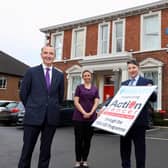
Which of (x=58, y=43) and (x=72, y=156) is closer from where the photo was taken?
(x=72, y=156)

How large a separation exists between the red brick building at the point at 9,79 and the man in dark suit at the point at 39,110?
114ft

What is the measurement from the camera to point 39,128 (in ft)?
13.5

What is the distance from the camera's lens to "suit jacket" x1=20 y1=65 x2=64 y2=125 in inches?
160

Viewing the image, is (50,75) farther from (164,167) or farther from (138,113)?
(164,167)

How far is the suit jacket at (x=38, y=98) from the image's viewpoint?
405 cm

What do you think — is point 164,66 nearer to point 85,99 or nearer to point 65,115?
point 65,115

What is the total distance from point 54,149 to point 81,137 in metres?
2.39

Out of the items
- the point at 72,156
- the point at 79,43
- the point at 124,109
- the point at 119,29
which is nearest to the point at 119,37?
the point at 119,29

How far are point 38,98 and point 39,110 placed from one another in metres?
0.17

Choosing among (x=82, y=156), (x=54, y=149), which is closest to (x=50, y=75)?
(x=82, y=156)

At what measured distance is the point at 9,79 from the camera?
39188 millimetres

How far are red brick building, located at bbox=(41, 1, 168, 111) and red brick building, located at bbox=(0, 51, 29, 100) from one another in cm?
1644

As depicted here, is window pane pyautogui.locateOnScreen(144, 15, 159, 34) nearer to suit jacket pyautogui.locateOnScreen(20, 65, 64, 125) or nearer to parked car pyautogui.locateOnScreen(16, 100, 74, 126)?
parked car pyautogui.locateOnScreen(16, 100, 74, 126)

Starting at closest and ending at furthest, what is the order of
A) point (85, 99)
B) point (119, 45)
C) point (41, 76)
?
point (41, 76) < point (85, 99) < point (119, 45)
